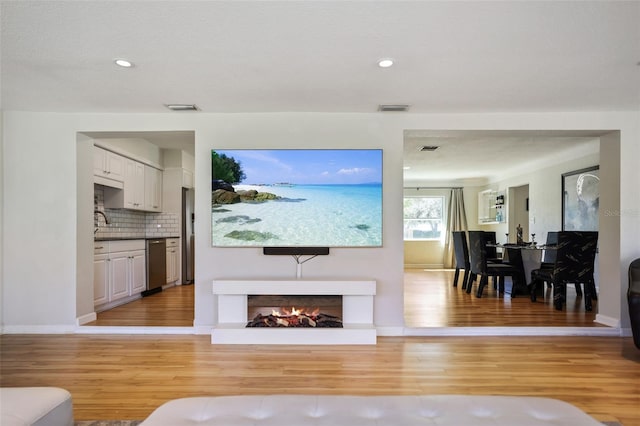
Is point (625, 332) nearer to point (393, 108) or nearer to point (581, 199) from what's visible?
point (581, 199)

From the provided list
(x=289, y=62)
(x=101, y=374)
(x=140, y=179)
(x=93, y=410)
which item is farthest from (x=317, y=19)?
(x=140, y=179)

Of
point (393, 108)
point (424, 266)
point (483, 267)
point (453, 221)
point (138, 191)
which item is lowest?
point (424, 266)

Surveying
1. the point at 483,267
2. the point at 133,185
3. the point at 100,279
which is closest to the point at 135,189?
the point at 133,185

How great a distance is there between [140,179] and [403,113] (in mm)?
4029

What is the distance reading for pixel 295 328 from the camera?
11.4 ft

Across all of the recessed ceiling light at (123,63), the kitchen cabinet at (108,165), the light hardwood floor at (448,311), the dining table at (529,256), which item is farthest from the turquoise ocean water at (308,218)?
the dining table at (529,256)

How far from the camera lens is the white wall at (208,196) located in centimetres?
381

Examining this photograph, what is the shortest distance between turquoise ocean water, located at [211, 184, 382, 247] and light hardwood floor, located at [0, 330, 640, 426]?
39.7 inches

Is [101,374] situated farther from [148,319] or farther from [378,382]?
[378,382]

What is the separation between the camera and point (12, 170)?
381 cm

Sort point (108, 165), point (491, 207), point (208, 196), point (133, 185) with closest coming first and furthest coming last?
1. point (208, 196)
2. point (108, 165)
3. point (133, 185)
4. point (491, 207)

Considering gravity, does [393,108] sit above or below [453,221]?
above

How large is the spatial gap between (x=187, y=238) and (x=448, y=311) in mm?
4581

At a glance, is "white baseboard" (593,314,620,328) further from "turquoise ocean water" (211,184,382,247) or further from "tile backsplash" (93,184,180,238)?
"tile backsplash" (93,184,180,238)
